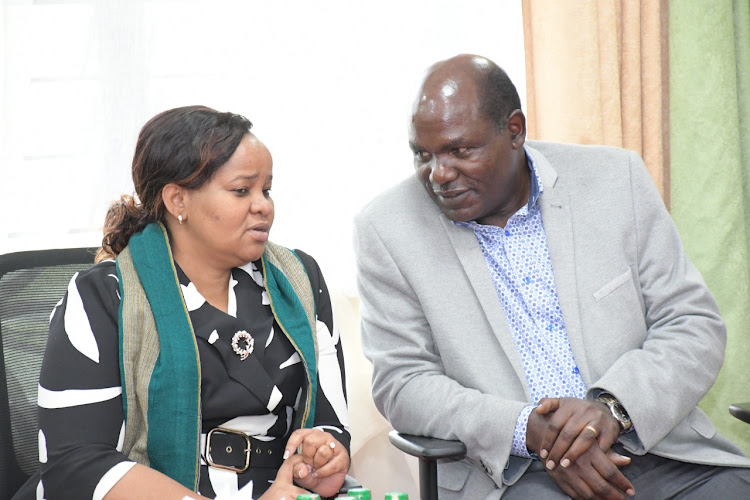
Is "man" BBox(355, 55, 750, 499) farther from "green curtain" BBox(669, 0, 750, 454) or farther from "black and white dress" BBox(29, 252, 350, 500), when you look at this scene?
"green curtain" BBox(669, 0, 750, 454)

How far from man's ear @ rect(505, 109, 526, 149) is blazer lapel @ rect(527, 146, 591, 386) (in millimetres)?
99

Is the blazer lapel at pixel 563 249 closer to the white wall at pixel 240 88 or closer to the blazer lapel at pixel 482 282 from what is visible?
the blazer lapel at pixel 482 282

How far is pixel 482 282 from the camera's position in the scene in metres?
2.20

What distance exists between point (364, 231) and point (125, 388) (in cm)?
80

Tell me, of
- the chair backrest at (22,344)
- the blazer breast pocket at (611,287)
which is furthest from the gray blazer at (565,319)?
the chair backrest at (22,344)

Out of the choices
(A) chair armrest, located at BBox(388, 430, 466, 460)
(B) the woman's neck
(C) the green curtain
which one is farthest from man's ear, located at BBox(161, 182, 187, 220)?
(C) the green curtain

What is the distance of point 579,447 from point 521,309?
1.43ft

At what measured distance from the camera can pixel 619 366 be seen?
6.84 ft

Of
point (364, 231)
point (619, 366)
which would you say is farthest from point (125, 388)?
point (619, 366)

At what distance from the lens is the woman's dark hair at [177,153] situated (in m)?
1.98

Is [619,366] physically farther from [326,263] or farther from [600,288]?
[326,263]

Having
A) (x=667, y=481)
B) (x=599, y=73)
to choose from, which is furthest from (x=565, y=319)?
(x=599, y=73)

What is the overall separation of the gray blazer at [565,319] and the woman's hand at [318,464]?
0.87ft

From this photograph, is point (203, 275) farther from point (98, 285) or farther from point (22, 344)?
point (22, 344)
